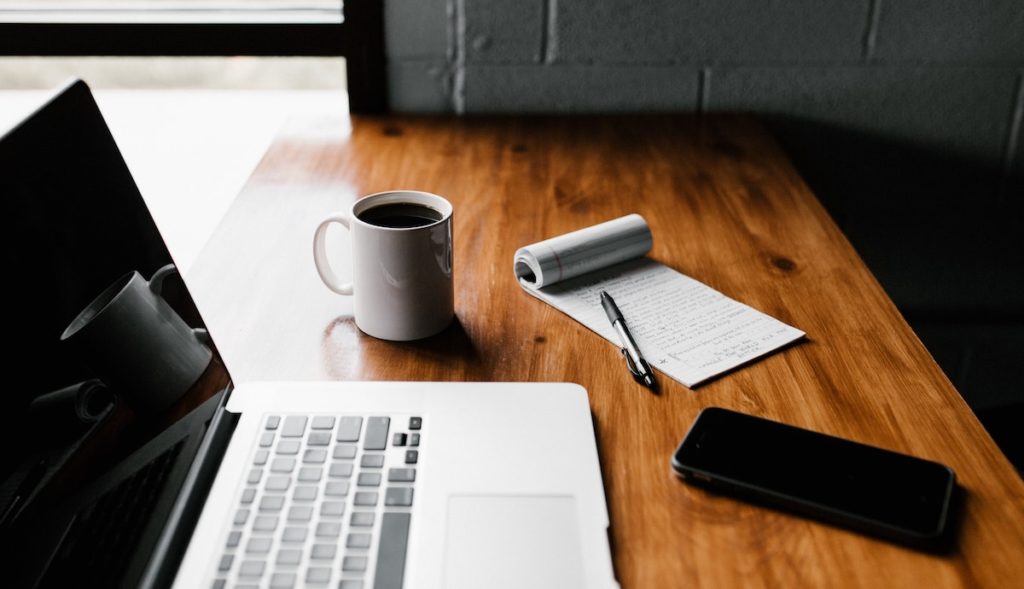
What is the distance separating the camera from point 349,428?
2.17 feet

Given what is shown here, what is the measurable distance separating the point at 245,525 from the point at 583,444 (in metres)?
0.25

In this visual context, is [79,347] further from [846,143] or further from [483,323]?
[846,143]

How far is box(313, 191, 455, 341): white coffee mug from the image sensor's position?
761 mm

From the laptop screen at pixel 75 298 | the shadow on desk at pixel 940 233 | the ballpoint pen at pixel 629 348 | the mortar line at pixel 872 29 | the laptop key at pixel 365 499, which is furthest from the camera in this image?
the shadow on desk at pixel 940 233

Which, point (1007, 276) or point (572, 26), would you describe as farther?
point (1007, 276)

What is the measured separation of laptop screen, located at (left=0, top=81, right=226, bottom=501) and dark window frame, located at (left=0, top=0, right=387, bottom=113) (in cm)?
81

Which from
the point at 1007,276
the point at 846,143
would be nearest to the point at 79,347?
the point at 846,143

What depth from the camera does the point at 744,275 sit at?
36.9 inches

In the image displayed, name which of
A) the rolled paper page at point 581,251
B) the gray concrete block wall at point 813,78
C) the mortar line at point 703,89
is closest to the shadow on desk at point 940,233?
the gray concrete block wall at point 813,78

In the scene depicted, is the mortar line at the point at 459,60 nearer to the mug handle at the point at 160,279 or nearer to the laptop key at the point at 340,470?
the mug handle at the point at 160,279

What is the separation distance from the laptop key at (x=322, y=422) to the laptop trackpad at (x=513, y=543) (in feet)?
0.40

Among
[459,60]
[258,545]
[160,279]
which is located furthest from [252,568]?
[459,60]

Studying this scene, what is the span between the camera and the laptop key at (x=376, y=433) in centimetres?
65

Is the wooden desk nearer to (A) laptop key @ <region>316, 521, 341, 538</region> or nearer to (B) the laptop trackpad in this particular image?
(B) the laptop trackpad
